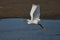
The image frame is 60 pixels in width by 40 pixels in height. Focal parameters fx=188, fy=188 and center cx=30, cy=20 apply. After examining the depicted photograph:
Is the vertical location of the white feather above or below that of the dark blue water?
above

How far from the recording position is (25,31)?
2125 mm

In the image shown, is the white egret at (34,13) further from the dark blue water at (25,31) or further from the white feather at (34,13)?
the dark blue water at (25,31)

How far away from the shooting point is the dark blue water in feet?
6.59

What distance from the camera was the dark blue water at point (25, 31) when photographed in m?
2.01

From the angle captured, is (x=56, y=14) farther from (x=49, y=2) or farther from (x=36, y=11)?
(x=36, y=11)

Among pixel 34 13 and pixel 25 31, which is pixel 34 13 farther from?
pixel 25 31

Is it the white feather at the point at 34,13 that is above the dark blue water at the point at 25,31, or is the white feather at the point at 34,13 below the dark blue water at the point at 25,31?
above

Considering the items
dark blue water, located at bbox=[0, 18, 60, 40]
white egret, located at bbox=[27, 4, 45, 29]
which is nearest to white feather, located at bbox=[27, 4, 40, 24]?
white egret, located at bbox=[27, 4, 45, 29]

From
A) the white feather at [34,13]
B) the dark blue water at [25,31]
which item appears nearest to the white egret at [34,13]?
the white feather at [34,13]

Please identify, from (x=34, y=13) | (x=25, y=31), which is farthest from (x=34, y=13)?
(x=25, y=31)

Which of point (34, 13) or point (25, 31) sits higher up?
point (34, 13)

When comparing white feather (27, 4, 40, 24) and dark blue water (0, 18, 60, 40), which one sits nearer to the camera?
white feather (27, 4, 40, 24)

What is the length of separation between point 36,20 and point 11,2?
1.50 m

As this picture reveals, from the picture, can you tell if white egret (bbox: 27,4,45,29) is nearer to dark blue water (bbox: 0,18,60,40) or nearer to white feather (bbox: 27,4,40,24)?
white feather (bbox: 27,4,40,24)
